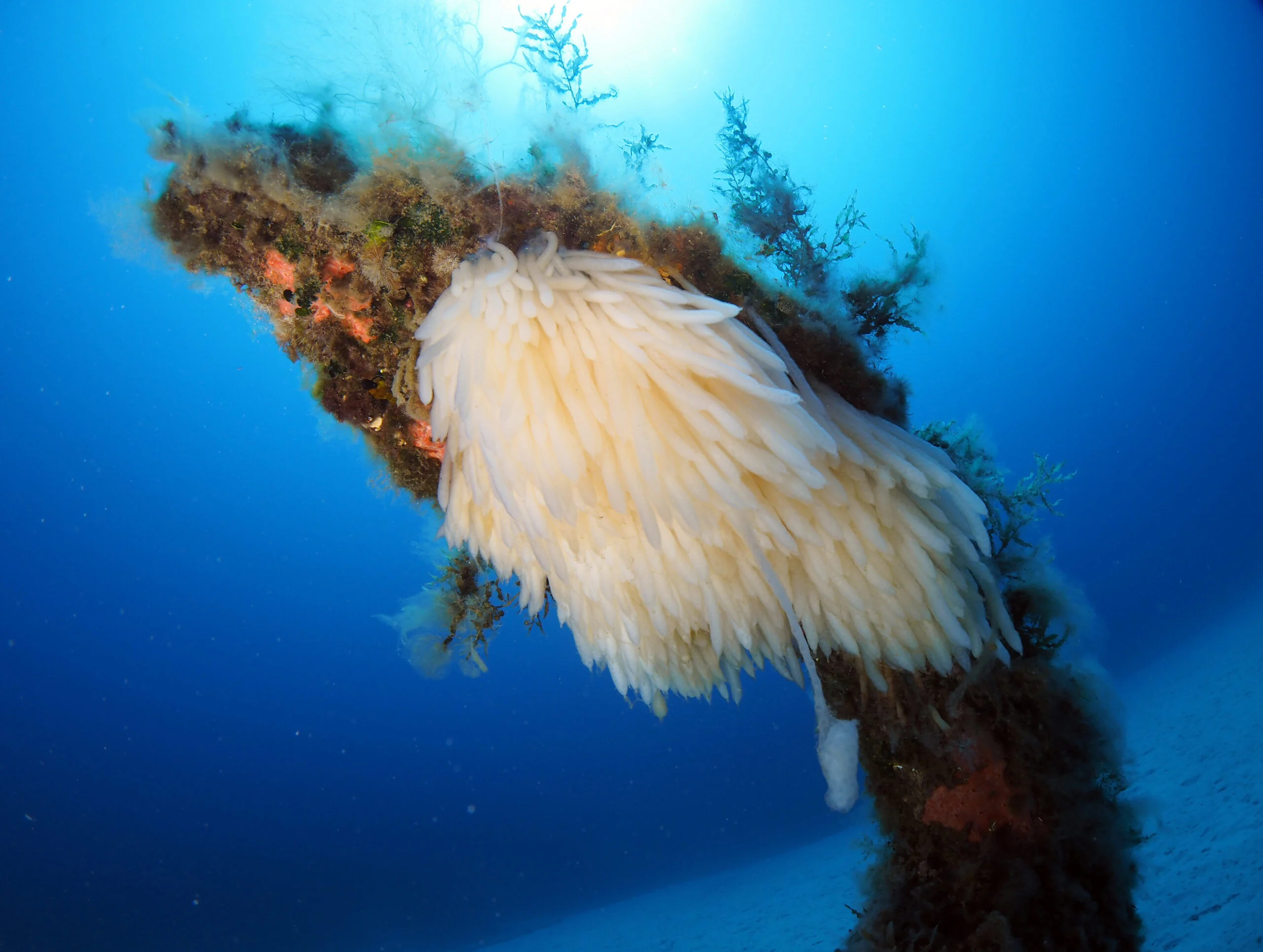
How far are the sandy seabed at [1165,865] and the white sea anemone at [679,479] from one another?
1678 millimetres

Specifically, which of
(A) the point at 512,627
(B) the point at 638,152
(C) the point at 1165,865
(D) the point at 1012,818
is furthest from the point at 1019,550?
(A) the point at 512,627

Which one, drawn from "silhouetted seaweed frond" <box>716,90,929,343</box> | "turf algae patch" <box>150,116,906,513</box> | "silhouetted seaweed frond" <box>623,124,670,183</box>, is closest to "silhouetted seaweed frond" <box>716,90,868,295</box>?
"silhouetted seaweed frond" <box>716,90,929,343</box>

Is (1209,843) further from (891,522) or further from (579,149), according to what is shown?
(579,149)

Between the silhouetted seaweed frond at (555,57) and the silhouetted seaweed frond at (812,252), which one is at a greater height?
the silhouetted seaweed frond at (555,57)

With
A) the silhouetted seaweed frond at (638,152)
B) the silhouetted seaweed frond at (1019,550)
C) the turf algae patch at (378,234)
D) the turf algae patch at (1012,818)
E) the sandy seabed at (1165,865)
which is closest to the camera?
the turf algae patch at (378,234)

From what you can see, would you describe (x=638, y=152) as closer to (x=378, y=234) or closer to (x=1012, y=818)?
(x=378, y=234)

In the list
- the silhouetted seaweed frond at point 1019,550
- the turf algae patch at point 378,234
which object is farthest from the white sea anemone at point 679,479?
the silhouetted seaweed frond at point 1019,550

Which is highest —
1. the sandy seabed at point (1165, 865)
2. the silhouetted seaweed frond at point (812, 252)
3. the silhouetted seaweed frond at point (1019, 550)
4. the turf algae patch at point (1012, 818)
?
the silhouetted seaweed frond at point (812, 252)

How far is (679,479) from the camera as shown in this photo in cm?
234

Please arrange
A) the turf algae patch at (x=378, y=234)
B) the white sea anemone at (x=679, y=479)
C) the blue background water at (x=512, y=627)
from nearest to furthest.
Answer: the white sea anemone at (x=679, y=479) → the turf algae patch at (x=378, y=234) → the blue background water at (x=512, y=627)

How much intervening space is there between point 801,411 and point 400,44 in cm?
213

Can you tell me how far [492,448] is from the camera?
231cm

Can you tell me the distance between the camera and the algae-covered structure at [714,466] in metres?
2.29

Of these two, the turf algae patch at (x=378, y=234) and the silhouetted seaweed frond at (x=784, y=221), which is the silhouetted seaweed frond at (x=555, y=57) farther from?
the silhouetted seaweed frond at (x=784, y=221)
